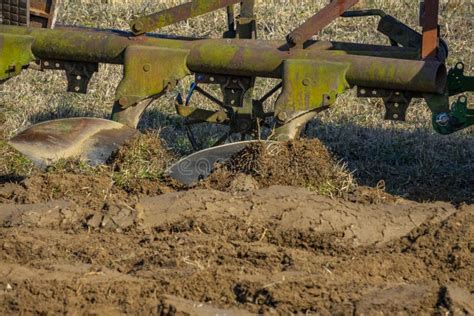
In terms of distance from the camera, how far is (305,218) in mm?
5344

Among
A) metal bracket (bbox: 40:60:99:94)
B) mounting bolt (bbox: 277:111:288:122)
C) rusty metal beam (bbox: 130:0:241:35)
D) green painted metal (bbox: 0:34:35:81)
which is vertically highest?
rusty metal beam (bbox: 130:0:241:35)

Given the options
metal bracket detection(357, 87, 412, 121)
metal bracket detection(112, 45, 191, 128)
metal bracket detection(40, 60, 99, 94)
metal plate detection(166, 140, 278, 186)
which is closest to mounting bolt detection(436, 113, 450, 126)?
metal bracket detection(357, 87, 412, 121)

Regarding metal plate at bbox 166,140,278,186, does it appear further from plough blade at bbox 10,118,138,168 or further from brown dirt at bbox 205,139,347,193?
plough blade at bbox 10,118,138,168

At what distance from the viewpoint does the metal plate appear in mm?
6215

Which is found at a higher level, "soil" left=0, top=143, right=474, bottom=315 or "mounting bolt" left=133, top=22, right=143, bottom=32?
"mounting bolt" left=133, top=22, right=143, bottom=32

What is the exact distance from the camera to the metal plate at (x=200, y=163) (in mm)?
6215

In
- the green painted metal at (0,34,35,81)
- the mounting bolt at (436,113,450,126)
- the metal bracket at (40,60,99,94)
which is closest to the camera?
the mounting bolt at (436,113,450,126)

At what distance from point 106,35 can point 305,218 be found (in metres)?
2.13

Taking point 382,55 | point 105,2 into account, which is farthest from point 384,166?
point 105,2

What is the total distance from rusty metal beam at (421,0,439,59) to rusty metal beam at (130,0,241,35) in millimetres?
1151

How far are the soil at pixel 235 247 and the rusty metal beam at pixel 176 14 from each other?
1001mm

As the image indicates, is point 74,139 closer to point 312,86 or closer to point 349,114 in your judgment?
point 312,86

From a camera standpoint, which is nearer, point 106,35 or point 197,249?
point 197,249

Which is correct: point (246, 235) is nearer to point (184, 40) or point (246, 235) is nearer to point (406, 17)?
point (184, 40)
